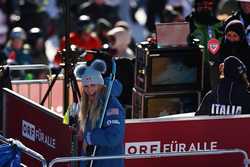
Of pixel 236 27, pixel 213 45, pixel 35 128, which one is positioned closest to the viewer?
pixel 35 128

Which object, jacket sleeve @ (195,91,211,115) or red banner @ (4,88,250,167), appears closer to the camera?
red banner @ (4,88,250,167)

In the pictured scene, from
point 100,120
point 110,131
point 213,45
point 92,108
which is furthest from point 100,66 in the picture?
point 213,45

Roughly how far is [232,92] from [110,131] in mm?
1566

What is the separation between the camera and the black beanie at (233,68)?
993 centimetres

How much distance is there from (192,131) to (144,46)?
165cm

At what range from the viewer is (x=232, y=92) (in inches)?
391

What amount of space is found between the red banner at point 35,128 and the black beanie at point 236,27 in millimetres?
2198

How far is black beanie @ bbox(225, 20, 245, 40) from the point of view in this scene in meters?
10.9

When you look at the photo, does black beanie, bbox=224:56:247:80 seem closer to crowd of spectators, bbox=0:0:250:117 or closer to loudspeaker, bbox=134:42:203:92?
crowd of spectators, bbox=0:0:250:117

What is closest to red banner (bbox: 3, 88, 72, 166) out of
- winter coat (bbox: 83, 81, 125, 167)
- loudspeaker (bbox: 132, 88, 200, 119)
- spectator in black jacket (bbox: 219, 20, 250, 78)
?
winter coat (bbox: 83, 81, 125, 167)

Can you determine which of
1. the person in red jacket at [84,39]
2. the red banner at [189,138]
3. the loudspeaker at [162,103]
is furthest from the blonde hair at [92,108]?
the person in red jacket at [84,39]

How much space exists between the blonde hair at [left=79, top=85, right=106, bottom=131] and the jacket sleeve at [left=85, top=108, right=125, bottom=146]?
0.08 metres

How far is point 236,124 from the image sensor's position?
967cm

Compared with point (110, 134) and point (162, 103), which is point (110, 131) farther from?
point (162, 103)
